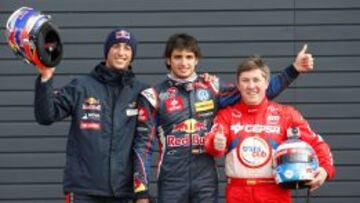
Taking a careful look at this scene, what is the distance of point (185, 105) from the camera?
5.37 metres

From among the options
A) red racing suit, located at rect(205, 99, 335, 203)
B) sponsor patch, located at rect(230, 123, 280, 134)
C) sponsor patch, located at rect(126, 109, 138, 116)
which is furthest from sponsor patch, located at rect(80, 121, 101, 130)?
sponsor patch, located at rect(230, 123, 280, 134)

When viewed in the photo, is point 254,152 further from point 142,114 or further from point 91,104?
point 91,104

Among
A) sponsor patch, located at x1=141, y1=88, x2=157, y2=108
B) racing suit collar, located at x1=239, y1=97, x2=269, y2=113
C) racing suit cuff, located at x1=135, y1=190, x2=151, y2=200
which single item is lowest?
racing suit cuff, located at x1=135, y1=190, x2=151, y2=200

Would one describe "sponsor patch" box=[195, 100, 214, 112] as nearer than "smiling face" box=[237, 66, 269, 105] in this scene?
No

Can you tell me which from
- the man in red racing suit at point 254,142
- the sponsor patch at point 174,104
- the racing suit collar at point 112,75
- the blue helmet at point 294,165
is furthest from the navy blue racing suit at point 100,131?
the blue helmet at point 294,165

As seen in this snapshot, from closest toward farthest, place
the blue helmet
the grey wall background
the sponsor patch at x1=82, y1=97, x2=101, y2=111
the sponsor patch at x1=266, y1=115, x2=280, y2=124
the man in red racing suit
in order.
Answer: the blue helmet
the man in red racing suit
the sponsor patch at x1=266, y1=115, x2=280, y2=124
the sponsor patch at x1=82, y1=97, x2=101, y2=111
the grey wall background

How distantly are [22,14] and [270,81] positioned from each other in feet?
5.56

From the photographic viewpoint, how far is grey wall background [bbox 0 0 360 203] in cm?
757

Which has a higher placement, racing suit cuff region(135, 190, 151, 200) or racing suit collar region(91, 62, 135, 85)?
racing suit collar region(91, 62, 135, 85)

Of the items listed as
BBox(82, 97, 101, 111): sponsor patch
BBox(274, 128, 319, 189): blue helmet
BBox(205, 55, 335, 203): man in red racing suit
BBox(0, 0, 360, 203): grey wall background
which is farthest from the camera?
BBox(0, 0, 360, 203): grey wall background

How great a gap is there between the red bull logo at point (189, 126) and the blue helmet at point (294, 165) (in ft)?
1.86

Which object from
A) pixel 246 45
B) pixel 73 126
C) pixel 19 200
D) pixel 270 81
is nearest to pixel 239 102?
pixel 270 81

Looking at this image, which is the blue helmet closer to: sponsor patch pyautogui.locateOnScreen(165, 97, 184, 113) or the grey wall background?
sponsor patch pyautogui.locateOnScreen(165, 97, 184, 113)

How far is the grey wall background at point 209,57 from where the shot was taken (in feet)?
24.8
